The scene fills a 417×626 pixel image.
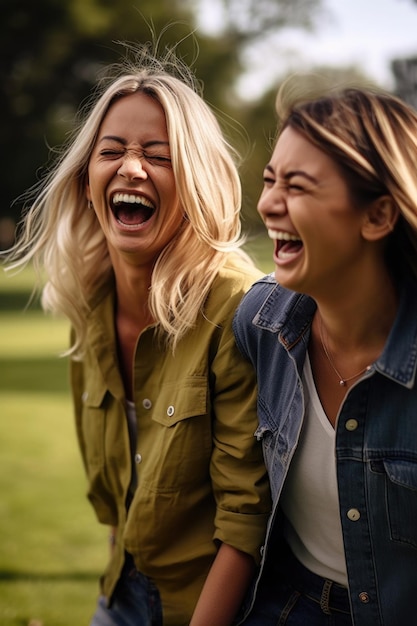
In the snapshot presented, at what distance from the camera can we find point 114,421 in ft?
11.0

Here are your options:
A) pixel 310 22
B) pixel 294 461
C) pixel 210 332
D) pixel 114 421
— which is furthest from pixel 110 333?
pixel 310 22

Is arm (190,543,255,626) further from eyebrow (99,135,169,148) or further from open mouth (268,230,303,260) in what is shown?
eyebrow (99,135,169,148)

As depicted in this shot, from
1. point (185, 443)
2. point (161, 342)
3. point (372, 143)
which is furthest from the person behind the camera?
point (161, 342)

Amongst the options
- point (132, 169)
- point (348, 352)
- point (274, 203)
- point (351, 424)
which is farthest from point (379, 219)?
point (132, 169)

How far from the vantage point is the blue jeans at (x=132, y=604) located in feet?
10.4

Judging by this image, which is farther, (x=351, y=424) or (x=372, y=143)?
(x=351, y=424)

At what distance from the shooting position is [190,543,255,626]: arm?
2.87 meters

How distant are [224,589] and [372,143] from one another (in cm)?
145

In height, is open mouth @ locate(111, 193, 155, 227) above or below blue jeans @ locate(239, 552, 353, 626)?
above

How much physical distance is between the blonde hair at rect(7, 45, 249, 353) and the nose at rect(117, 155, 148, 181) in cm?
11

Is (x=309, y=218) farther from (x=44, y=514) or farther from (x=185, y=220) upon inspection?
(x=44, y=514)

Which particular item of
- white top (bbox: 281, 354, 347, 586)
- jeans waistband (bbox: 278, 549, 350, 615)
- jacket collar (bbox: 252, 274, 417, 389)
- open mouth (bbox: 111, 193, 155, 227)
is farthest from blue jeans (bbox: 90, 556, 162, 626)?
open mouth (bbox: 111, 193, 155, 227)

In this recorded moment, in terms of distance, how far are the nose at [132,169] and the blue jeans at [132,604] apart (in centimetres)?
136

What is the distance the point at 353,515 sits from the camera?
2.49 meters
